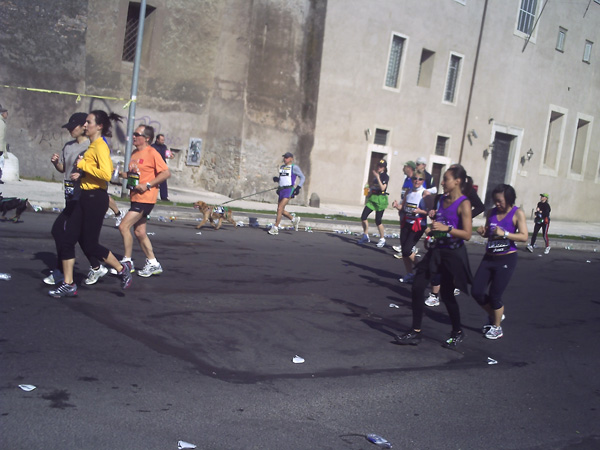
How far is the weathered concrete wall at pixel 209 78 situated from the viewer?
22.1 meters

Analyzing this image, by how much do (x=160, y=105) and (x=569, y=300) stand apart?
54.7ft

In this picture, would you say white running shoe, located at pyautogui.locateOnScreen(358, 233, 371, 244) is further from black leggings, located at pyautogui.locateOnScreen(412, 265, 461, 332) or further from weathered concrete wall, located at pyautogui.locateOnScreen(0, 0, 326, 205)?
weathered concrete wall, located at pyautogui.locateOnScreen(0, 0, 326, 205)

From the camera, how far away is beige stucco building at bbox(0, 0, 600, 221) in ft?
71.6

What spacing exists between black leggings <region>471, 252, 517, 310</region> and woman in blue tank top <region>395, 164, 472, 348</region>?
85 centimetres

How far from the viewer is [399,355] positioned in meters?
6.88

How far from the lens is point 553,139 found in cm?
3853

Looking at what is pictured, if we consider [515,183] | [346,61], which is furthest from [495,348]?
[515,183]

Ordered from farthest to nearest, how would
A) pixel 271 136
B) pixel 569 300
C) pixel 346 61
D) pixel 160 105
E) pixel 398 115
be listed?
pixel 398 115 → pixel 346 61 → pixel 271 136 → pixel 160 105 → pixel 569 300

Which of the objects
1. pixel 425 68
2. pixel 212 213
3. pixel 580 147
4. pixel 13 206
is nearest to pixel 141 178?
pixel 13 206

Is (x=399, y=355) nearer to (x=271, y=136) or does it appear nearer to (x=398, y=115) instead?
(x=271, y=136)

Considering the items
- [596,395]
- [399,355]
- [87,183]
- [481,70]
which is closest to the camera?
[596,395]

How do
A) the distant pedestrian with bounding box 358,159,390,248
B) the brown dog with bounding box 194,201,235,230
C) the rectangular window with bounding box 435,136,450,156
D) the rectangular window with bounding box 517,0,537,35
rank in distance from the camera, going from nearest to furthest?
the brown dog with bounding box 194,201,235,230
the distant pedestrian with bounding box 358,159,390,248
the rectangular window with bounding box 435,136,450,156
the rectangular window with bounding box 517,0,537,35

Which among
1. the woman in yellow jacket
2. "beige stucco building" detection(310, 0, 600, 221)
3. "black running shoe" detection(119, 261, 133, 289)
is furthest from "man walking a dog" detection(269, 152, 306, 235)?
"beige stucco building" detection(310, 0, 600, 221)

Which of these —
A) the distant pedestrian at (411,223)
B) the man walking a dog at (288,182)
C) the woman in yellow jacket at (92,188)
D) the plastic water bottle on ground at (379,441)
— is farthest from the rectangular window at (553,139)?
the plastic water bottle on ground at (379,441)
